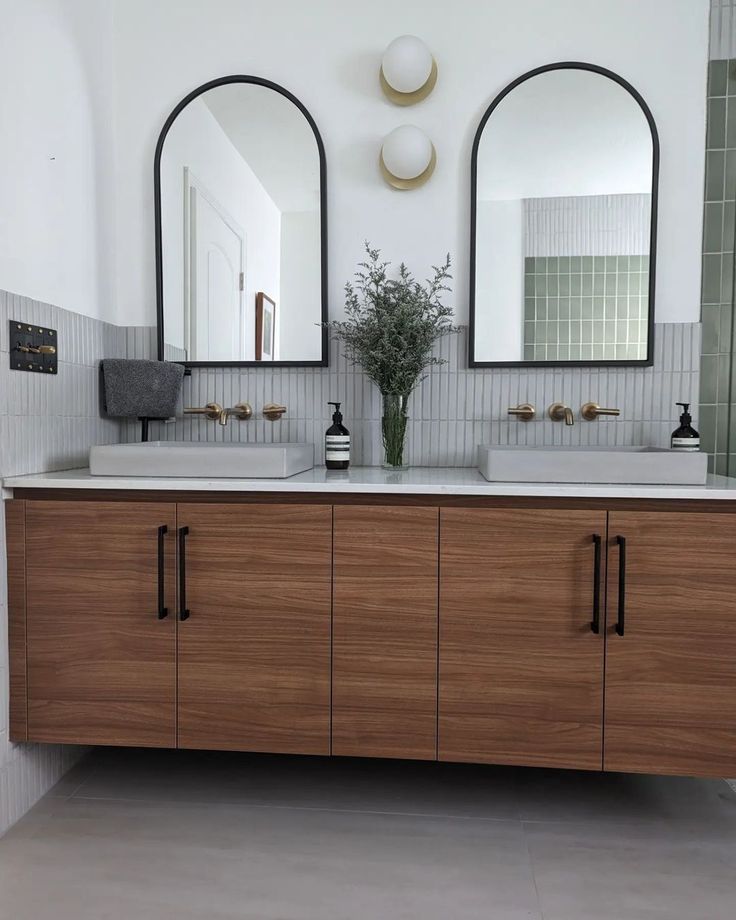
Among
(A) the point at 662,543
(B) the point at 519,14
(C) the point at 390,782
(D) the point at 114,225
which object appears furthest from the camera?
(D) the point at 114,225

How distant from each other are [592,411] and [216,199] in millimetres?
1377

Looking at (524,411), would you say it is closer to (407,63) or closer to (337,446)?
(337,446)

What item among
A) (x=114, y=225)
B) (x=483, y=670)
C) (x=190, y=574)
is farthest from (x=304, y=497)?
(x=114, y=225)

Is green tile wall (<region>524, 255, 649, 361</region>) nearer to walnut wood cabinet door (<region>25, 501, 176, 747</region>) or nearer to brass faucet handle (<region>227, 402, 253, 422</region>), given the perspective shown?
brass faucet handle (<region>227, 402, 253, 422</region>)

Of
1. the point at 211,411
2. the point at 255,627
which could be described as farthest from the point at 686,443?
the point at 211,411

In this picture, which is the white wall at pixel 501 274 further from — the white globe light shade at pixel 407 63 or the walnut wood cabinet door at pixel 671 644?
the walnut wood cabinet door at pixel 671 644

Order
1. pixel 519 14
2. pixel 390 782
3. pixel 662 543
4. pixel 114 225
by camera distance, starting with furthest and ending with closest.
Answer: pixel 114 225, pixel 519 14, pixel 390 782, pixel 662 543

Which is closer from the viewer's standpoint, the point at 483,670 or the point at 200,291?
the point at 483,670

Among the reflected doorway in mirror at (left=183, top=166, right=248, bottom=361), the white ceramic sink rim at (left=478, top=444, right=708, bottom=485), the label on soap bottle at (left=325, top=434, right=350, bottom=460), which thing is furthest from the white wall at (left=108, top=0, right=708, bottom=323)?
the white ceramic sink rim at (left=478, top=444, right=708, bottom=485)

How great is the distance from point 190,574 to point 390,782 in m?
0.81

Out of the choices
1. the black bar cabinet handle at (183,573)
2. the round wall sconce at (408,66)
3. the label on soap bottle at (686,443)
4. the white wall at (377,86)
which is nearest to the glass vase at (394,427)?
the white wall at (377,86)

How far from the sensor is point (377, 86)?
2.25 metres

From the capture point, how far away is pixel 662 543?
5.46 ft

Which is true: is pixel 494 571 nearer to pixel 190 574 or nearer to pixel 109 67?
pixel 190 574
